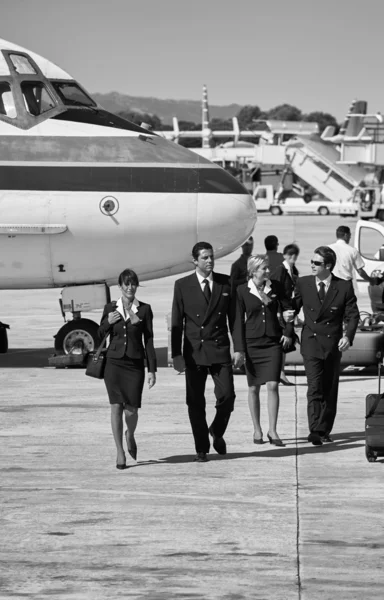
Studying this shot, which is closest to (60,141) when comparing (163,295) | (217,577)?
(217,577)

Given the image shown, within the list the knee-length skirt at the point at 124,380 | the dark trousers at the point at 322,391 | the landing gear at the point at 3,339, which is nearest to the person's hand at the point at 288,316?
the dark trousers at the point at 322,391

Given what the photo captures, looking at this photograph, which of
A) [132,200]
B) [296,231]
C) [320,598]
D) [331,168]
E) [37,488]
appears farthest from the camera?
[331,168]

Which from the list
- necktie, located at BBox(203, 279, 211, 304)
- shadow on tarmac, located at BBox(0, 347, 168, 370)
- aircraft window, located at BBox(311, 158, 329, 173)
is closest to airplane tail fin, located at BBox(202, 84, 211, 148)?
aircraft window, located at BBox(311, 158, 329, 173)

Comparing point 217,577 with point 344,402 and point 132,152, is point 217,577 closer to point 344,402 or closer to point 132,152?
point 344,402

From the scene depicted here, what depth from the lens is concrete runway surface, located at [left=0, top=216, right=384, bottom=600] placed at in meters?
6.67

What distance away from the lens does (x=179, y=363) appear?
9852mm

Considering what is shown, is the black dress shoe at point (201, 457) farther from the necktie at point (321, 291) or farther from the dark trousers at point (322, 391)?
the necktie at point (321, 291)

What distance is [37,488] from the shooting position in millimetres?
8945

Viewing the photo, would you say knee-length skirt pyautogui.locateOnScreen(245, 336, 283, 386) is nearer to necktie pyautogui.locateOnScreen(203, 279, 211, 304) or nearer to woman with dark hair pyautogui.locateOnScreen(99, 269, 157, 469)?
necktie pyautogui.locateOnScreen(203, 279, 211, 304)

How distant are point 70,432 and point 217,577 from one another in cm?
470

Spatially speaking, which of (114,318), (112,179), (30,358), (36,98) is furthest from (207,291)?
(30,358)

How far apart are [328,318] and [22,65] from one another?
6345 millimetres

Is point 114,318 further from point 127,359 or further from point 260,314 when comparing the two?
point 260,314

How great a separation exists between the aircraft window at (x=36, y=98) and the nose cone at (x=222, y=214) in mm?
2375
